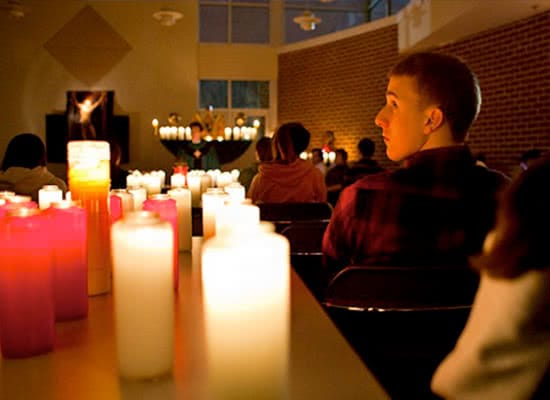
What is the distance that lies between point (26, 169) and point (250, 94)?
8.52m

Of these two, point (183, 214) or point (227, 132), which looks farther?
point (227, 132)

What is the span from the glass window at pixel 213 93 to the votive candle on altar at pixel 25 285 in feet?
35.9

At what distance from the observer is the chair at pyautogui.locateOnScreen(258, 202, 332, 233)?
9.61 feet

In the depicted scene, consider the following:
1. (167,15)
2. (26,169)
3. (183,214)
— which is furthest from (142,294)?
(167,15)

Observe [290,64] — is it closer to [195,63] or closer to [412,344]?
[195,63]

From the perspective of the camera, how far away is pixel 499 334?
700 mm

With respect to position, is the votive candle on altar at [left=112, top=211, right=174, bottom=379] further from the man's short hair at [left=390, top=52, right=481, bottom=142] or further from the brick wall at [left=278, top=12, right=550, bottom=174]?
the brick wall at [left=278, top=12, right=550, bottom=174]

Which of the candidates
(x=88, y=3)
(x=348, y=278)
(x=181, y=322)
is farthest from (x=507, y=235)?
(x=88, y=3)

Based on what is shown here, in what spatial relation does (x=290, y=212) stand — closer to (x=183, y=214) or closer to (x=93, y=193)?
(x=183, y=214)

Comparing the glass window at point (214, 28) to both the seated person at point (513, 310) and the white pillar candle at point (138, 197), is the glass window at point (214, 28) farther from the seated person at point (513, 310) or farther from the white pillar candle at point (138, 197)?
the seated person at point (513, 310)

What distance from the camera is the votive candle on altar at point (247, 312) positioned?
624mm

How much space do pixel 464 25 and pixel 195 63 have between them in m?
5.92

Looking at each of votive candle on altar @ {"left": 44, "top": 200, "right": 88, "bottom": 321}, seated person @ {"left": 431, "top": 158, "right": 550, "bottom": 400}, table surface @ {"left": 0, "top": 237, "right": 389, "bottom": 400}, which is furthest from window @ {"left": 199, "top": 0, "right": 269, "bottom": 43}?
seated person @ {"left": 431, "top": 158, "right": 550, "bottom": 400}

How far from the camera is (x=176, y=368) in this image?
32.4 inches
